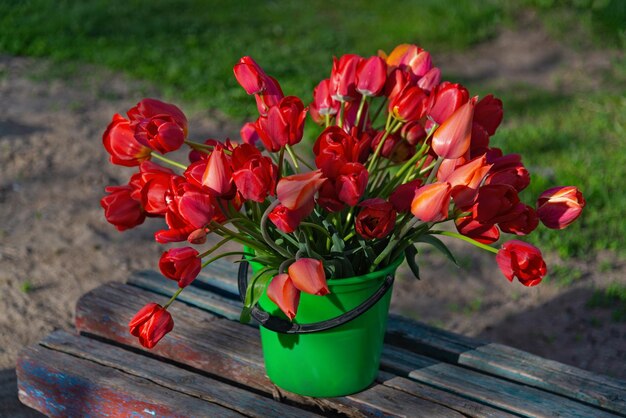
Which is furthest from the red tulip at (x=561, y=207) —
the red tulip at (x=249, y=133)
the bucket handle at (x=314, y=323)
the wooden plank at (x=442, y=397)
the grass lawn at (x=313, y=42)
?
the grass lawn at (x=313, y=42)

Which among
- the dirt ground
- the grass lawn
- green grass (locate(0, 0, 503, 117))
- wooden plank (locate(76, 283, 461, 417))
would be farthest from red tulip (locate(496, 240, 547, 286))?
green grass (locate(0, 0, 503, 117))

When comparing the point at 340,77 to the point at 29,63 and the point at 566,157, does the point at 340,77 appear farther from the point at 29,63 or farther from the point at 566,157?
the point at 29,63

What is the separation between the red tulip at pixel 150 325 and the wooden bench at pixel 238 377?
23 cm

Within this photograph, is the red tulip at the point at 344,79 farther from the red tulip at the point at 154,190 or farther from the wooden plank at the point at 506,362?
the wooden plank at the point at 506,362

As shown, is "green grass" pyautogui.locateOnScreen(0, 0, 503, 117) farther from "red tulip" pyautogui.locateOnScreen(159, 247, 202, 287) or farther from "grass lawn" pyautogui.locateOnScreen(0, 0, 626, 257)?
"red tulip" pyautogui.locateOnScreen(159, 247, 202, 287)

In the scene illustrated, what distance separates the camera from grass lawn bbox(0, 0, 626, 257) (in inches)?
146

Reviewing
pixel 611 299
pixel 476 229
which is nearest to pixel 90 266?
pixel 611 299

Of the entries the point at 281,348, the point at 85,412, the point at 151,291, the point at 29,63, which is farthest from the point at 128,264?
the point at 29,63

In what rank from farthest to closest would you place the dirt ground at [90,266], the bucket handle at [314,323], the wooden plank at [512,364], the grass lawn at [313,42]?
1. the grass lawn at [313,42]
2. the dirt ground at [90,266]
3. the wooden plank at [512,364]
4. the bucket handle at [314,323]

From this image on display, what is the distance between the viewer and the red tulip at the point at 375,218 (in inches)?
47.2

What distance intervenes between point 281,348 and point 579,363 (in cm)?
133

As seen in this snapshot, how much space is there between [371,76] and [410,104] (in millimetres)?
80

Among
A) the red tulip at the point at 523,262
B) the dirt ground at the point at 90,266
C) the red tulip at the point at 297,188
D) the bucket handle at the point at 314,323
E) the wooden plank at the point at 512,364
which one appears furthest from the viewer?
the dirt ground at the point at 90,266

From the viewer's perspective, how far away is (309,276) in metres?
1.18
